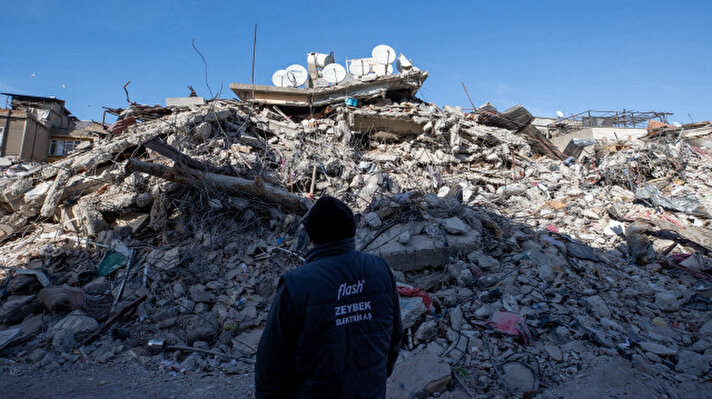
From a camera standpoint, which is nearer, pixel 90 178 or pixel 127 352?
pixel 127 352

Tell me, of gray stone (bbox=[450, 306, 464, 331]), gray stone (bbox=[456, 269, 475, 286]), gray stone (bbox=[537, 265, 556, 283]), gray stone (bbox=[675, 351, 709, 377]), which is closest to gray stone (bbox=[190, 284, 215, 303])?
gray stone (bbox=[450, 306, 464, 331])

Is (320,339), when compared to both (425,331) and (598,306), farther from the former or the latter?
(598,306)

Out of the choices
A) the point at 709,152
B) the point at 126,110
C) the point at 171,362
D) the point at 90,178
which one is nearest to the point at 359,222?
the point at 171,362

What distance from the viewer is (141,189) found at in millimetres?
6633

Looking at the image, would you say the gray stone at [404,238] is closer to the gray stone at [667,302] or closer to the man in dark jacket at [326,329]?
the gray stone at [667,302]

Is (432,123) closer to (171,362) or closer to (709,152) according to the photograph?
(709,152)

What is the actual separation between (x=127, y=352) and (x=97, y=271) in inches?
90.9

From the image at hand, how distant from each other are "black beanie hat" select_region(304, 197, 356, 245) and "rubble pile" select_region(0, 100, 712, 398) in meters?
2.11

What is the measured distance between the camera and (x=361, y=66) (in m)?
13.1

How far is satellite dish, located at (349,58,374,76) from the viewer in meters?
13.1

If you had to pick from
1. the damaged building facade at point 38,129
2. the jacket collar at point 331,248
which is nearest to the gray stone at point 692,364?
the jacket collar at point 331,248

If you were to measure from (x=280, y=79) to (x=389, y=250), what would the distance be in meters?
9.56

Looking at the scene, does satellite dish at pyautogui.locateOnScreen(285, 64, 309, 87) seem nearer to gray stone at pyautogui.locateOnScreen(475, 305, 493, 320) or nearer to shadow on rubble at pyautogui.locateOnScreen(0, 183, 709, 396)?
shadow on rubble at pyautogui.locateOnScreen(0, 183, 709, 396)

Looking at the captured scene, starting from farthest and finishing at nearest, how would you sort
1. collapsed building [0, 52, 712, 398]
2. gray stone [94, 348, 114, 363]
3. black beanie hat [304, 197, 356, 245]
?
gray stone [94, 348, 114, 363]
collapsed building [0, 52, 712, 398]
black beanie hat [304, 197, 356, 245]
